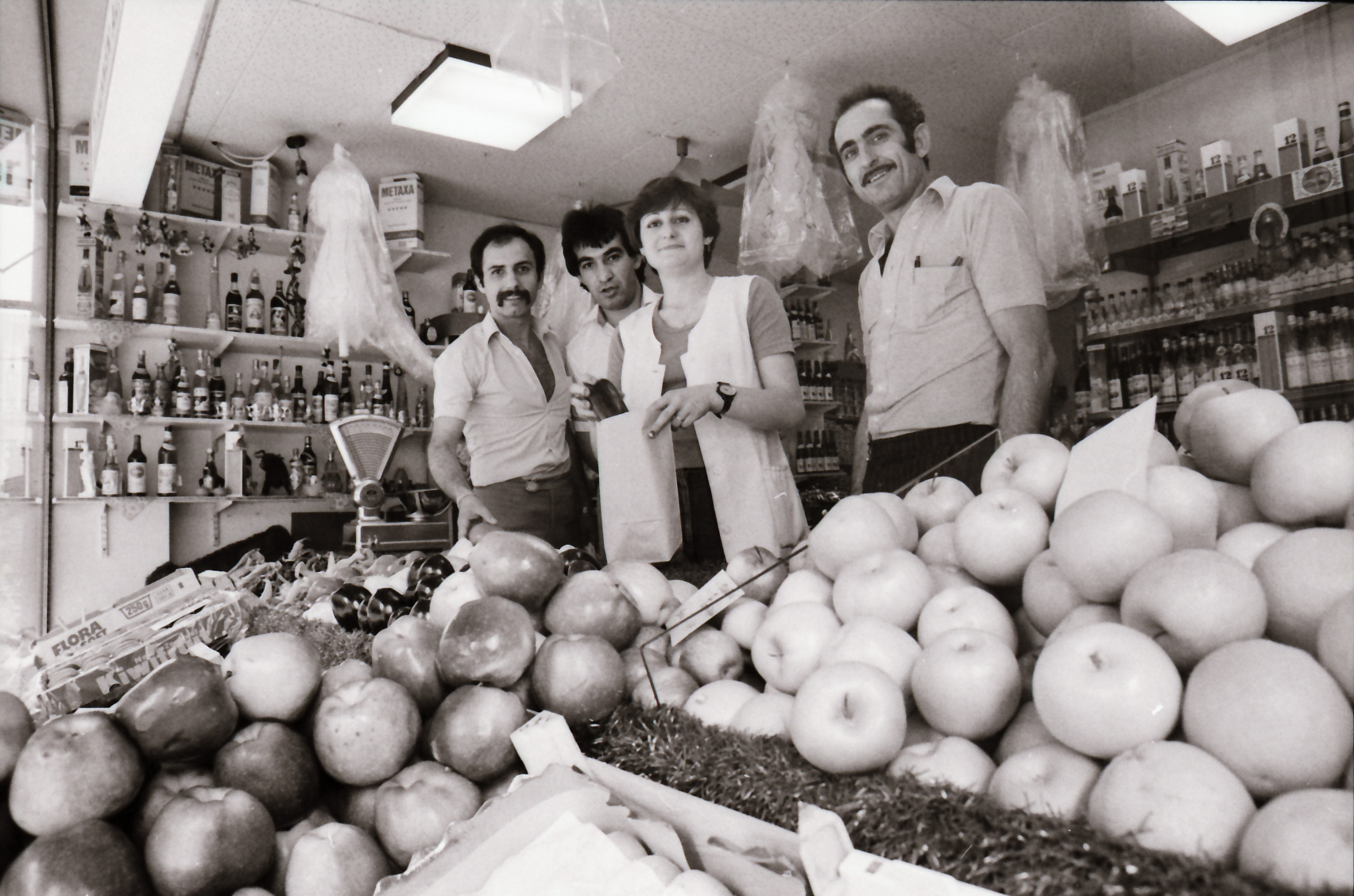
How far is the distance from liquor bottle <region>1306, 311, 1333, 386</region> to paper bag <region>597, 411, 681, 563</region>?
241 centimetres

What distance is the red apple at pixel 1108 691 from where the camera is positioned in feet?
1.76

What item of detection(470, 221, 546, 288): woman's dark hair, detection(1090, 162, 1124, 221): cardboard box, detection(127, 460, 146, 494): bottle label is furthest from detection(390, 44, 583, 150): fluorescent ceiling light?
detection(1090, 162, 1124, 221): cardboard box

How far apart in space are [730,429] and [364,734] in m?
1.17

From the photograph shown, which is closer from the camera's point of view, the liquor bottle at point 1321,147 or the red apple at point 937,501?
the red apple at point 937,501

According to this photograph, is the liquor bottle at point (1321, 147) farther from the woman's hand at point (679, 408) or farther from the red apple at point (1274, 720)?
the red apple at point (1274, 720)

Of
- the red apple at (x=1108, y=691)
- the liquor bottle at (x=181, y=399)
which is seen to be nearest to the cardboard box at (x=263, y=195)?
the liquor bottle at (x=181, y=399)

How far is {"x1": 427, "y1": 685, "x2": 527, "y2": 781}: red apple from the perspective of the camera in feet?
2.67

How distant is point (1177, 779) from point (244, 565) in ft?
8.12

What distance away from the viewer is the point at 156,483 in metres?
4.07

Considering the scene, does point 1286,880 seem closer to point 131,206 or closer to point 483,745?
point 483,745

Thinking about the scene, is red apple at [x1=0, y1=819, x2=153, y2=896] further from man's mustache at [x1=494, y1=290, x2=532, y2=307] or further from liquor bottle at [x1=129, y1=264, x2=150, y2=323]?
liquor bottle at [x1=129, y1=264, x2=150, y2=323]

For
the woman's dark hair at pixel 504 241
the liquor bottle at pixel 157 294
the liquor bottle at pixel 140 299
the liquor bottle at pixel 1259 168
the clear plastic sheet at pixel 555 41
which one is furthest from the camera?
the liquor bottle at pixel 157 294

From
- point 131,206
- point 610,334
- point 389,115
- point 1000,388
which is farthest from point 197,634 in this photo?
point 131,206

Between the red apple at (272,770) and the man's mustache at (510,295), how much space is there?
1860 millimetres
